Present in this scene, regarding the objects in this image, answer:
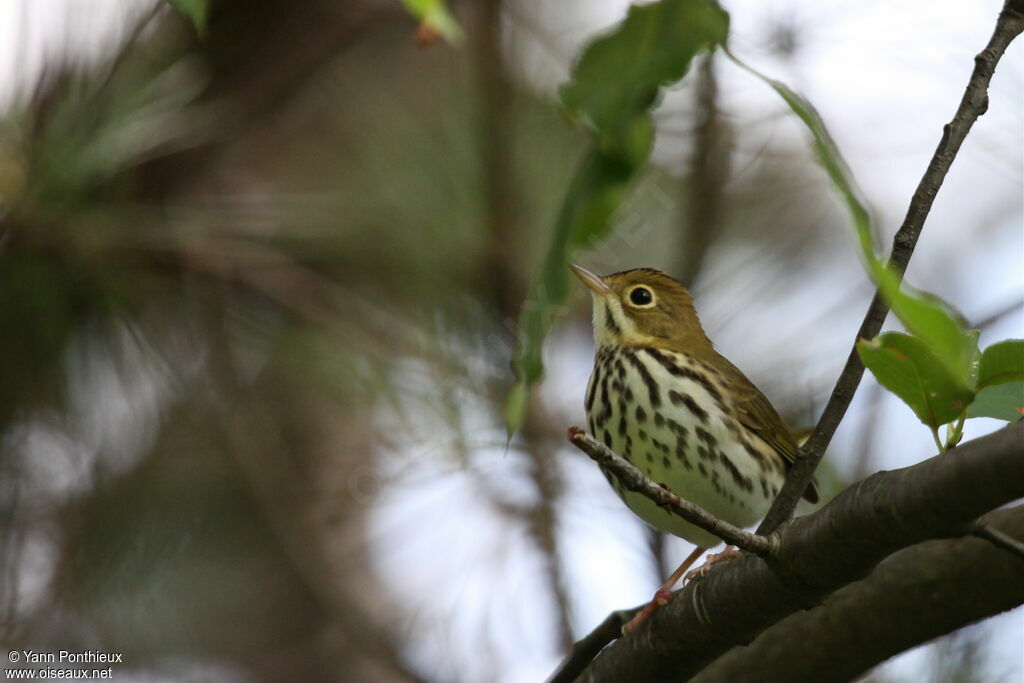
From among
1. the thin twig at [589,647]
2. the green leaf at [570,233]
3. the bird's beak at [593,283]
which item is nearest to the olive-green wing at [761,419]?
the bird's beak at [593,283]

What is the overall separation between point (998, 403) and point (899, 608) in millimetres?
596

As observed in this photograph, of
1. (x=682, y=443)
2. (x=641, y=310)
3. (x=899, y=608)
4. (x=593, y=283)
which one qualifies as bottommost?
(x=899, y=608)

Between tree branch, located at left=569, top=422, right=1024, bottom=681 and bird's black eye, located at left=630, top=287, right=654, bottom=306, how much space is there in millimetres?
1336

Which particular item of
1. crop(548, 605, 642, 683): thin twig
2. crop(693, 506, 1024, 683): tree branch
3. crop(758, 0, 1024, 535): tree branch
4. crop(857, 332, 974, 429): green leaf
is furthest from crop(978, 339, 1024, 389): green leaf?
crop(548, 605, 642, 683): thin twig

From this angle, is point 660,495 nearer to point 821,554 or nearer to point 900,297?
point 821,554

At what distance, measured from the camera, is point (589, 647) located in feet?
6.08

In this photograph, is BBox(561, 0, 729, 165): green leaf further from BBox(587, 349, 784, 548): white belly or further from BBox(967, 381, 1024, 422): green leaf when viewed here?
BBox(587, 349, 784, 548): white belly

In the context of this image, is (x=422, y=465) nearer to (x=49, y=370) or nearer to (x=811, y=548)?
(x=49, y=370)

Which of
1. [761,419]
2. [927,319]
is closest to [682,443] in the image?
[761,419]

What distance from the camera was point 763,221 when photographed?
3.41 meters

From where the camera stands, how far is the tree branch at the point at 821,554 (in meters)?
1.15

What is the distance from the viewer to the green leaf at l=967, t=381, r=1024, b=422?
1192 mm

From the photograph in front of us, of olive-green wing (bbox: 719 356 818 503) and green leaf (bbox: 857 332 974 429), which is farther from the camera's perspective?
olive-green wing (bbox: 719 356 818 503)

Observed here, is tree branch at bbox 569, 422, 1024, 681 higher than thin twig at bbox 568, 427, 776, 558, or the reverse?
thin twig at bbox 568, 427, 776, 558
